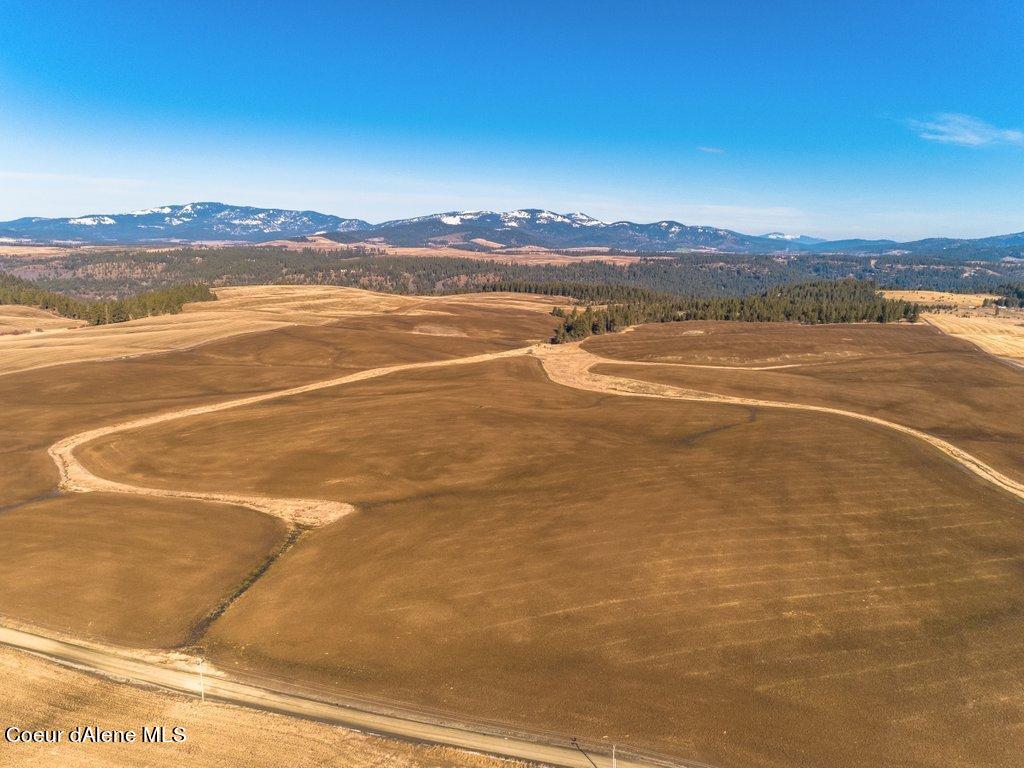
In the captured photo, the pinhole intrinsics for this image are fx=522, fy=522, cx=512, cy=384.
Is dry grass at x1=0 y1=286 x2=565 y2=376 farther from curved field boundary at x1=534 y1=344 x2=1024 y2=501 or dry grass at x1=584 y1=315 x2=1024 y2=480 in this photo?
dry grass at x1=584 y1=315 x2=1024 y2=480

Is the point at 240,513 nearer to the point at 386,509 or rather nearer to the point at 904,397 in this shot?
the point at 386,509

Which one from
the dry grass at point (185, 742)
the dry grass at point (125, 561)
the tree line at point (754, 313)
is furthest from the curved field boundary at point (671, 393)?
the dry grass at point (125, 561)

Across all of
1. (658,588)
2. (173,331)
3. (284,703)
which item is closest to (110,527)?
(284,703)

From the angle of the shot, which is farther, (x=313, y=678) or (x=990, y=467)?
(x=990, y=467)

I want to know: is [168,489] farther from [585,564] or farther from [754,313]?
[754,313]

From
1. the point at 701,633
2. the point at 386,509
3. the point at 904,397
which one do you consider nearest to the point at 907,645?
the point at 701,633

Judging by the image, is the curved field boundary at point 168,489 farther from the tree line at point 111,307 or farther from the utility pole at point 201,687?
the tree line at point 111,307
